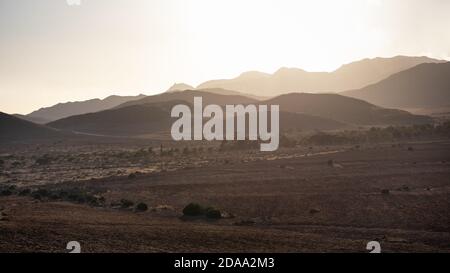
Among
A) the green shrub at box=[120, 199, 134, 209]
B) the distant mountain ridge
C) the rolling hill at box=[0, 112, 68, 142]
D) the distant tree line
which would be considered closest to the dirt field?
the green shrub at box=[120, 199, 134, 209]

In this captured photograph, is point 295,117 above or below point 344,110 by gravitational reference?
below

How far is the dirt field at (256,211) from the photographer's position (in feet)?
54.0

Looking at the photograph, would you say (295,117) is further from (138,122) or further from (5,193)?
(5,193)

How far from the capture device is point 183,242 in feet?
54.2

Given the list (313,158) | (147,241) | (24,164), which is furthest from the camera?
(24,164)

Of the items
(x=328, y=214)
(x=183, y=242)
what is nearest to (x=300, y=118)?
(x=328, y=214)

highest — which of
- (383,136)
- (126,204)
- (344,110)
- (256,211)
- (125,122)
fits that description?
(344,110)

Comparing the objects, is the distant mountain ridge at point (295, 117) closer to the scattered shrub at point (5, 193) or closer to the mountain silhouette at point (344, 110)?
the mountain silhouette at point (344, 110)

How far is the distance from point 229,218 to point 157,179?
17.6 meters

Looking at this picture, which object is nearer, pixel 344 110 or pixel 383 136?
pixel 383 136

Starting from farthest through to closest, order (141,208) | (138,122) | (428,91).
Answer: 1. (428,91)
2. (138,122)
3. (141,208)

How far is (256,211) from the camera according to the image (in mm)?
24984

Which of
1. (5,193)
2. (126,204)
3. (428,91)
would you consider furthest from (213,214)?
(428,91)
